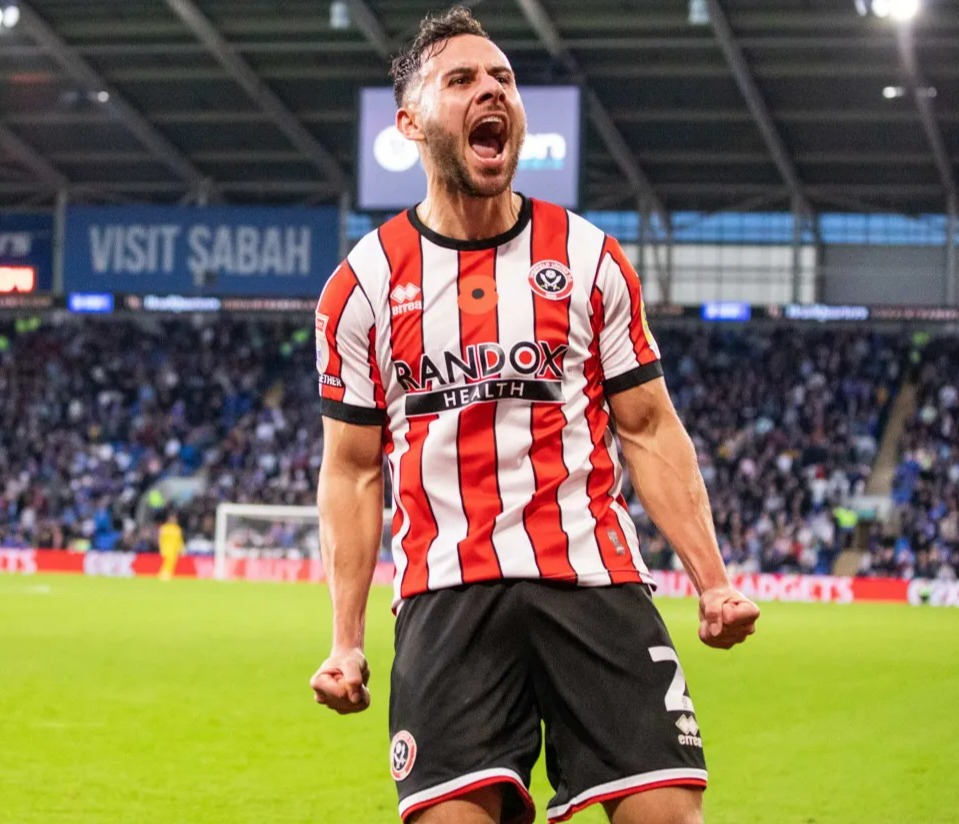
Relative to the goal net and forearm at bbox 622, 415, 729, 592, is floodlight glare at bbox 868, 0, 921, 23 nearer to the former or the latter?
the goal net

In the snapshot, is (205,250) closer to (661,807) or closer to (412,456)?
(412,456)

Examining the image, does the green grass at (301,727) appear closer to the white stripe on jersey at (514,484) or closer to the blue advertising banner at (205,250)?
the white stripe on jersey at (514,484)

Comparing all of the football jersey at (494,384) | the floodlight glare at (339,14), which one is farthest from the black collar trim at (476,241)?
the floodlight glare at (339,14)

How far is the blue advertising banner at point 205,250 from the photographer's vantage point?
36.8m

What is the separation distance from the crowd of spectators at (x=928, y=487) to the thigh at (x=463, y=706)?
89.6ft

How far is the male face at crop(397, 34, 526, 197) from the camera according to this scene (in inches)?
153

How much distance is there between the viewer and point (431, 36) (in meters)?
4.07

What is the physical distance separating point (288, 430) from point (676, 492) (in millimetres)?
34372

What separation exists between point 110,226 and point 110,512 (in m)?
6.56

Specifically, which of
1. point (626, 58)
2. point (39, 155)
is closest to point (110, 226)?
point (39, 155)

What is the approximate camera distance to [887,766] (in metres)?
9.98

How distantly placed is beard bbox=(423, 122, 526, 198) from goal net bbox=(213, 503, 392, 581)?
94.4 ft

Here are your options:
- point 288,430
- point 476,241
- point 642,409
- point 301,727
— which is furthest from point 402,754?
point 288,430

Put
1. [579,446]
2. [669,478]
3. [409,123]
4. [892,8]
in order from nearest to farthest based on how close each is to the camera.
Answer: [579,446] → [669,478] → [409,123] → [892,8]
